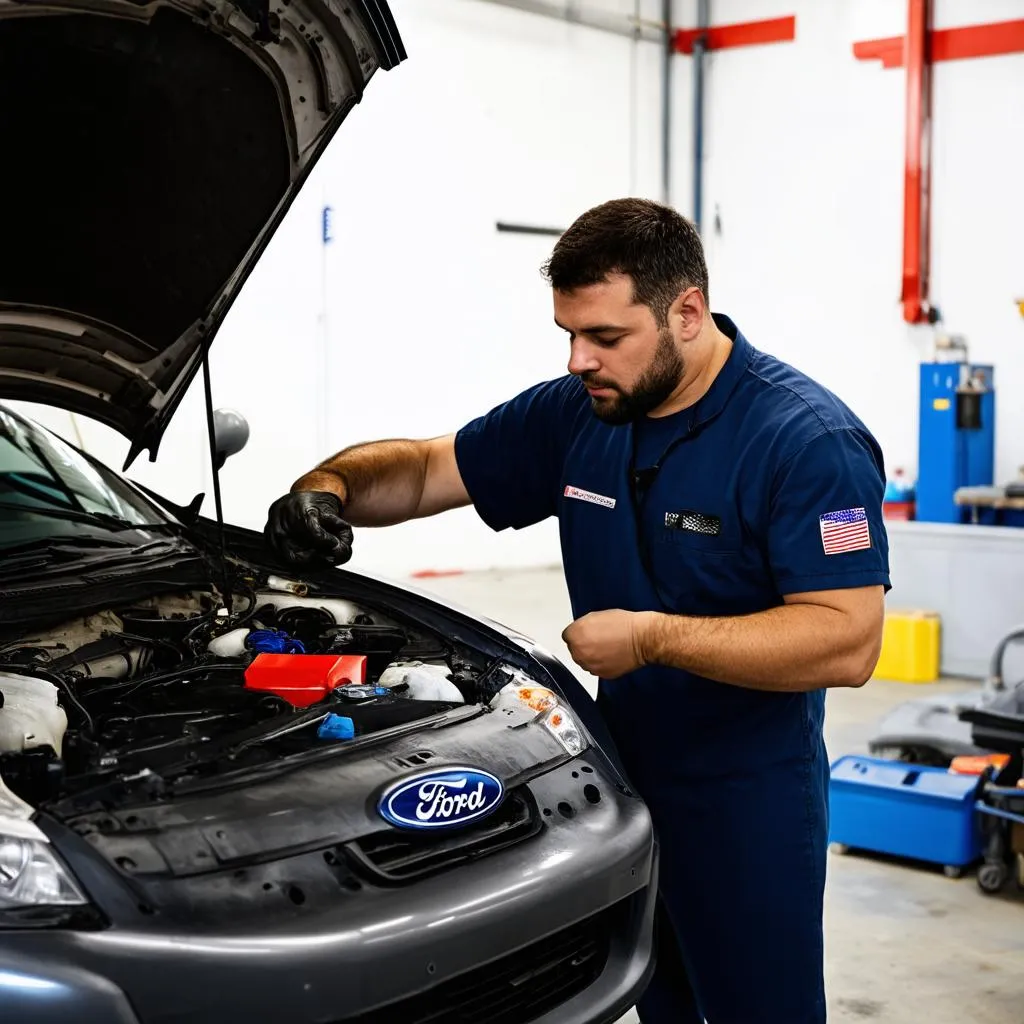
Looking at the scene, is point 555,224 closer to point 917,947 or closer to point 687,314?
point 917,947

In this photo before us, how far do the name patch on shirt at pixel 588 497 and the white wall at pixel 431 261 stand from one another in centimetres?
468

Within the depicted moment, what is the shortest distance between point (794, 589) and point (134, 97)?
130 centimetres

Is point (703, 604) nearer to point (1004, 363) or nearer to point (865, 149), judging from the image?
point (1004, 363)

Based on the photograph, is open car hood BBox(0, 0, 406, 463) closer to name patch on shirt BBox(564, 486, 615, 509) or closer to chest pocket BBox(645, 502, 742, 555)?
name patch on shirt BBox(564, 486, 615, 509)

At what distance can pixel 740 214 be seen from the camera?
9.16 m

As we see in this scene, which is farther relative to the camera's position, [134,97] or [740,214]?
[740,214]

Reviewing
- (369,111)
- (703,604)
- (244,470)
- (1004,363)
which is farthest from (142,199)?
A: (1004,363)

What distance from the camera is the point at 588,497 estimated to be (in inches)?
85.4

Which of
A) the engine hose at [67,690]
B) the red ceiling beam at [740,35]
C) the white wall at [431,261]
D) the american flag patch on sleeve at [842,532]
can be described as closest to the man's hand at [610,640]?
the american flag patch on sleeve at [842,532]

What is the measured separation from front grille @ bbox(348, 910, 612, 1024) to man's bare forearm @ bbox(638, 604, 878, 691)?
1.28ft

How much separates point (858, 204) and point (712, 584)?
276 inches

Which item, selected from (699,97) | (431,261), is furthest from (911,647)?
(699,97)

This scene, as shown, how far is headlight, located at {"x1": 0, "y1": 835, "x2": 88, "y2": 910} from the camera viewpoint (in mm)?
1484

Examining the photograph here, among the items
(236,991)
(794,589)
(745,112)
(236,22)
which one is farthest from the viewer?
(745,112)
